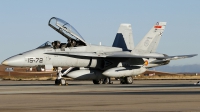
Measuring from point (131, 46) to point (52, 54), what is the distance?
9790 mm

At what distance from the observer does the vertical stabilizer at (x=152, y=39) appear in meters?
39.3

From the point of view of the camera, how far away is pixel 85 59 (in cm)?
3434

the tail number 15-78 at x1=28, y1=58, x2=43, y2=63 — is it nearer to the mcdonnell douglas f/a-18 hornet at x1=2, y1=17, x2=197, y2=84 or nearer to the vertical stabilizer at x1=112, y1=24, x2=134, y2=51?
the mcdonnell douglas f/a-18 hornet at x1=2, y1=17, x2=197, y2=84

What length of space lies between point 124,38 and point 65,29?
794cm

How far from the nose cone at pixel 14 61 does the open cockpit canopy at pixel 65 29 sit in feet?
11.3

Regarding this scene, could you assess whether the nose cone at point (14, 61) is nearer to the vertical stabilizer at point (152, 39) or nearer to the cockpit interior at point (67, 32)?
the cockpit interior at point (67, 32)

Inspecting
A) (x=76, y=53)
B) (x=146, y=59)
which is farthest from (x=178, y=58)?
(x=76, y=53)

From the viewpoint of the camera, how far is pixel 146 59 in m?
36.8

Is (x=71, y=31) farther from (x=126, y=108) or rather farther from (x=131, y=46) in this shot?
(x=126, y=108)

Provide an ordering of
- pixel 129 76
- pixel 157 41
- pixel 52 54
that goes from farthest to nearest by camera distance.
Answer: pixel 157 41 < pixel 129 76 < pixel 52 54

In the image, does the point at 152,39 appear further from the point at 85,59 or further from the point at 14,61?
the point at 14,61

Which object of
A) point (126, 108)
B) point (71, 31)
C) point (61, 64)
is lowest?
point (126, 108)

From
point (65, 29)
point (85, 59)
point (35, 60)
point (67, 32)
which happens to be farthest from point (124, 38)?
point (35, 60)

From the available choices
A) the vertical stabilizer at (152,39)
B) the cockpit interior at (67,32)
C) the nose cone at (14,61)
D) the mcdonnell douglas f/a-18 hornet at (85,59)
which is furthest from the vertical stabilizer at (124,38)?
the nose cone at (14,61)
